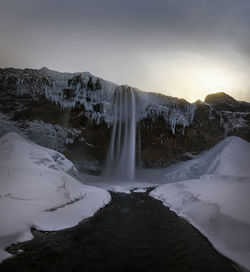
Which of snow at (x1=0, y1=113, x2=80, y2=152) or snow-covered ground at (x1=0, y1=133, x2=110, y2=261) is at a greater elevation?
snow at (x1=0, y1=113, x2=80, y2=152)

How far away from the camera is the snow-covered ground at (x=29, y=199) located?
5273 millimetres

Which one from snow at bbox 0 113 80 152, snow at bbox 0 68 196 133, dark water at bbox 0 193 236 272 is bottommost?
dark water at bbox 0 193 236 272

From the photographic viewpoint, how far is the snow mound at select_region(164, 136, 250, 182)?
1920 centimetres

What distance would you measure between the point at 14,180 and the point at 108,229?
3.91m

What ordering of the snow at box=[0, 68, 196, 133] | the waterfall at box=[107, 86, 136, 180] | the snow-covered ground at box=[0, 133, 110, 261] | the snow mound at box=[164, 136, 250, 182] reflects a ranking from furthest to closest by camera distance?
the waterfall at box=[107, 86, 136, 180], the snow at box=[0, 68, 196, 133], the snow mound at box=[164, 136, 250, 182], the snow-covered ground at box=[0, 133, 110, 261]

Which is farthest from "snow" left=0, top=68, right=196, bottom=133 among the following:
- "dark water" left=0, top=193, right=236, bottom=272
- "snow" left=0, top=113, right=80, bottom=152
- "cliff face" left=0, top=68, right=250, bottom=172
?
"dark water" left=0, top=193, right=236, bottom=272

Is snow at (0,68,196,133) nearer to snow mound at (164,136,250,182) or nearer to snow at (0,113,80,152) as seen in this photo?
snow at (0,113,80,152)

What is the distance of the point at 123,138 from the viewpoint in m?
28.5

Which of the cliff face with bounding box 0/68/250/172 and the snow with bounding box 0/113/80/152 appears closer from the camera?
the cliff face with bounding box 0/68/250/172

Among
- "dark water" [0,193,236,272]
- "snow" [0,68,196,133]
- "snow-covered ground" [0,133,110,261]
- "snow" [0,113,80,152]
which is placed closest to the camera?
"dark water" [0,193,236,272]

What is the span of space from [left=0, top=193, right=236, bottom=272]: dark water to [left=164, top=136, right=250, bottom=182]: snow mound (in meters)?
14.8

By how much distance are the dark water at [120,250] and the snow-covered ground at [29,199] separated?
0.44 m

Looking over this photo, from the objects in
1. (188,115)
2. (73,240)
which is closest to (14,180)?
(73,240)

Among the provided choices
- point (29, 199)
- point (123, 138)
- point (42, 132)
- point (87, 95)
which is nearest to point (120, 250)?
point (29, 199)
